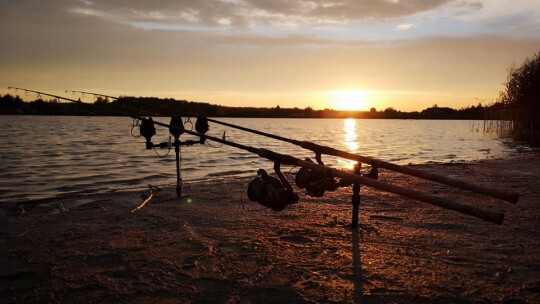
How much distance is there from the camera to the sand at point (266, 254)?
431cm

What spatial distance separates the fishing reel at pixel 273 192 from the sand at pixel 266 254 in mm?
715

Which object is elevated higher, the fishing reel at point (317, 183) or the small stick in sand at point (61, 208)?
the fishing reel at point (317, 183)

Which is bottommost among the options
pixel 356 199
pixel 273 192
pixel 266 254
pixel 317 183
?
pixel 266 254

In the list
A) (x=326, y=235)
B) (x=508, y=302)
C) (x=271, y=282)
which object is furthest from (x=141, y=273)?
(x=508, y=302)

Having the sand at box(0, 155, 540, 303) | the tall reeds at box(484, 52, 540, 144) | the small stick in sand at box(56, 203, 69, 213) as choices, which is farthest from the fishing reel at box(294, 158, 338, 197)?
the tall reeds at box(484, 52, 540, 144)

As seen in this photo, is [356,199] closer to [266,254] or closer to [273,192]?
[273,192]

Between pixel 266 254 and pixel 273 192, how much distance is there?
87cm

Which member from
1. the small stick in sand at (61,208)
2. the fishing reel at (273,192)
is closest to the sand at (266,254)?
the small stick in sand at (61,208)

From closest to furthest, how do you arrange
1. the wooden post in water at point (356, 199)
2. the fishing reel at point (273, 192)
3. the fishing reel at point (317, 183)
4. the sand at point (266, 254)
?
the sand at point (266, 254) < the fishing reel at point (273, 192) < the fishing reel at point (317, 183) < the wooden post in water at point (356, 199)

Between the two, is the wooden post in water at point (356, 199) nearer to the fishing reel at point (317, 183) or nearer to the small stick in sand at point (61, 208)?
the fishing reel at point (317, 183)

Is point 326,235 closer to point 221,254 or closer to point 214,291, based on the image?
point 221,254

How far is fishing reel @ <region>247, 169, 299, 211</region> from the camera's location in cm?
538

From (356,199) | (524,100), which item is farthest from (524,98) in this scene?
(356,199)

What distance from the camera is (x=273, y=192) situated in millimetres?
5387
